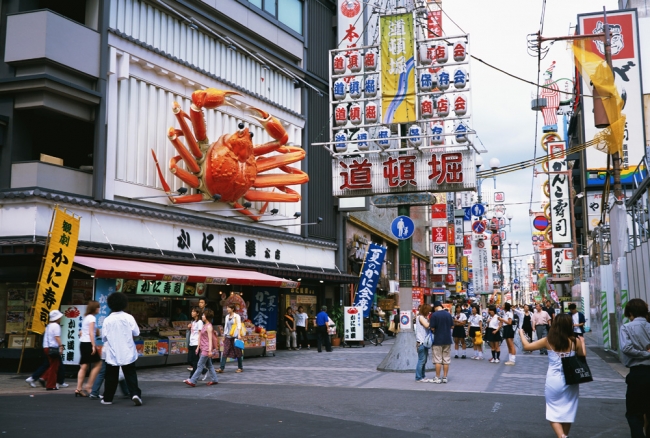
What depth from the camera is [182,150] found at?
19859 mm

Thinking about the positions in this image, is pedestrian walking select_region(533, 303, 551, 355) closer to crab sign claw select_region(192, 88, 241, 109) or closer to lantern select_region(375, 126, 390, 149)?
lantern select_region(375, 126, 390, 149)

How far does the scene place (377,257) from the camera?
2770 cm

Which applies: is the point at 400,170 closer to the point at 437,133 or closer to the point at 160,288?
the point at 437,133

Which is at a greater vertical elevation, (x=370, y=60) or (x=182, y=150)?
(x=370, y=60)

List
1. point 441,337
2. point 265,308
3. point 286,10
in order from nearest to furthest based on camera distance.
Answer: point 441,337 < point 265,308 < point 286,10

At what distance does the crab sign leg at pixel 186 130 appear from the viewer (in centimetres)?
1942

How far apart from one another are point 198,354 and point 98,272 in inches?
121

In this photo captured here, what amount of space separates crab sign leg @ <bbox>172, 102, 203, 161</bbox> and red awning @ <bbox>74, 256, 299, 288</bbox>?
3.58m

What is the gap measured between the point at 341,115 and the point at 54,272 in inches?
386

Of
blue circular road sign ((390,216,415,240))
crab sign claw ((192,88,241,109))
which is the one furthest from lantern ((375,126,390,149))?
crab sign claw ((192,88,241,109))

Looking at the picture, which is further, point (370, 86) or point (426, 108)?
point (370, 86)

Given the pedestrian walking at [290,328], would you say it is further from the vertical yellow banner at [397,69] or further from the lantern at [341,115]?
the vertical yellow banner at [397,69]

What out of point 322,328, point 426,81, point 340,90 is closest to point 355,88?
point 340,90

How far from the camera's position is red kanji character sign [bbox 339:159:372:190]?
19047mm
